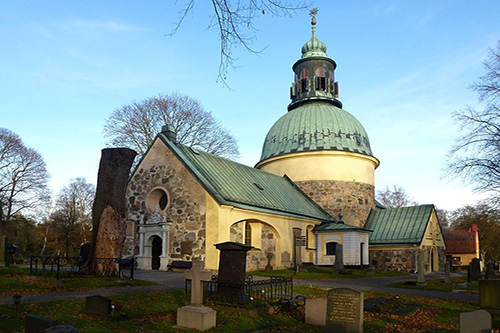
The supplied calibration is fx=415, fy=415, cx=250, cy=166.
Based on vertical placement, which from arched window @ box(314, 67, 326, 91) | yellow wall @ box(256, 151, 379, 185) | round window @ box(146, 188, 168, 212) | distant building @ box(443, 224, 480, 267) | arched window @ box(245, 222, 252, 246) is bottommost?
distant building @ box(443, 224, 480, 267)

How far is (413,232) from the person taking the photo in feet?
97.4

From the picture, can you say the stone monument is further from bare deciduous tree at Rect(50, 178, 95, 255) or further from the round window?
bare deciduous tree at Rect(50, 178, 95, 255)

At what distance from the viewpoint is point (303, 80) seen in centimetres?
3669

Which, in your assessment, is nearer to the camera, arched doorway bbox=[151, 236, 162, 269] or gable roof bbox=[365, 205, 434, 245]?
arched doorway bbox=[151, 236, 162, 269]

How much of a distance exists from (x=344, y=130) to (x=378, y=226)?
26.0ft

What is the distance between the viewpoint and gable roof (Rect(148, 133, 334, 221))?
2070 centimetres

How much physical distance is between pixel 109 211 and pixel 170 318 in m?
7.15

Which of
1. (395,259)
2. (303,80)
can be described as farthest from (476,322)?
(303,80)

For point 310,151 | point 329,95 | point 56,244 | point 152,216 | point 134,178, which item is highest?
point 329,95

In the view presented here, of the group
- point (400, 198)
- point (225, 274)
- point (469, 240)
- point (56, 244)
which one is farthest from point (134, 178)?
point (400, 198)

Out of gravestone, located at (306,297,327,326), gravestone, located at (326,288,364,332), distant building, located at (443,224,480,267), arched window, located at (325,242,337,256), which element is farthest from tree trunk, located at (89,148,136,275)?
distant building, located at (443,224,480,267)

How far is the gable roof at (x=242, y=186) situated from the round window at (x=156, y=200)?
243 cm

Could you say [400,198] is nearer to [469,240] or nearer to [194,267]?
[469,240]

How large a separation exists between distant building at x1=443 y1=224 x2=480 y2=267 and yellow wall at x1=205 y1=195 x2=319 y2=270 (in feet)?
97.5
